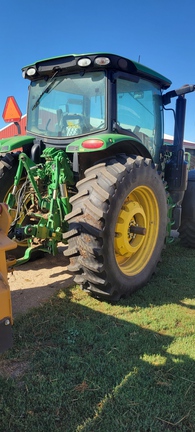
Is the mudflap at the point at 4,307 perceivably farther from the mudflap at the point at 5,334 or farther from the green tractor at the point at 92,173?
the green tractor at the point at 92,173

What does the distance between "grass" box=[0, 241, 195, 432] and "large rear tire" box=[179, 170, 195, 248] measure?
74.0 inches

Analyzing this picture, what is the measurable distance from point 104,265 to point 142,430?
134cm

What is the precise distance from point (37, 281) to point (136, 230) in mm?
1191

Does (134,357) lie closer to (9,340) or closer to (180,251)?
(9,340)

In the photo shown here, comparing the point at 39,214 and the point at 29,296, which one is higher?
the point at 39,214

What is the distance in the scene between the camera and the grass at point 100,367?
1.79 metres

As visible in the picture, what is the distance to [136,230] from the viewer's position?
335cm

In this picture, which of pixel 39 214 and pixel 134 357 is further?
pixel 39 214

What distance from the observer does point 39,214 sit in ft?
11.8

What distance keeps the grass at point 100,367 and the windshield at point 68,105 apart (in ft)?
5.68

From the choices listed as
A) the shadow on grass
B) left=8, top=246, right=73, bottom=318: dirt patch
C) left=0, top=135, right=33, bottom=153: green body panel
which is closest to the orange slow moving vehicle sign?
left=0, top=135, right=33, bottom=153: green body panel

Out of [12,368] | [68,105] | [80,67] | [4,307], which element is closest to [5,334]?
[4,307]

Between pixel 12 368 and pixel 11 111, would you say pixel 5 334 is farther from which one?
pixel 11 111

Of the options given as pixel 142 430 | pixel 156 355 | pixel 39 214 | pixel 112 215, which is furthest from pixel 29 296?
pixel 142 430
